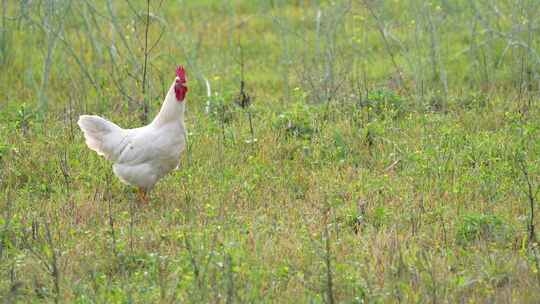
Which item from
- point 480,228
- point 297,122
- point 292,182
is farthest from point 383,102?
point 480,228

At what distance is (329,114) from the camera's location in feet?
27.7

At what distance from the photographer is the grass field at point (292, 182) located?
17.1 feet

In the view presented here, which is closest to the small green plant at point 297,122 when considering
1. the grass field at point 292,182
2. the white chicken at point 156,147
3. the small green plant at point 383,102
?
the grass field at point 292,182

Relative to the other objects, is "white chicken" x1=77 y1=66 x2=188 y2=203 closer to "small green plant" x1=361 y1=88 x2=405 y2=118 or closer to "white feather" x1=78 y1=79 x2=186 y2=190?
"white feather" x1=78 y1=79 x2=186 y2=190

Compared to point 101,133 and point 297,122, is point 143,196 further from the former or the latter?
point 297,122

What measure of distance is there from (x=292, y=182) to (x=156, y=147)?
107 centimetres

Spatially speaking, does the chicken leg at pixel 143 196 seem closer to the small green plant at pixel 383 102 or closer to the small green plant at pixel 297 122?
the small green plant at pixel 297 122

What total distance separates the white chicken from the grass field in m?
0.18

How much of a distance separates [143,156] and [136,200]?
367 mm

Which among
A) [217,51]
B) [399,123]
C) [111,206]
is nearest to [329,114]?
[399,123]

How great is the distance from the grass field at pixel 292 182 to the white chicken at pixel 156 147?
0.18m

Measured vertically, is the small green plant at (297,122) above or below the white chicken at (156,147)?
below

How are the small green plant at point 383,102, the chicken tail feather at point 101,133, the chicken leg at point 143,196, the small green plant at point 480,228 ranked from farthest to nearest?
the small green plant at point 383,102
the chicken tail feather at point 101,133
the chicken leg at point 143,196
the small green plant at point 480,228

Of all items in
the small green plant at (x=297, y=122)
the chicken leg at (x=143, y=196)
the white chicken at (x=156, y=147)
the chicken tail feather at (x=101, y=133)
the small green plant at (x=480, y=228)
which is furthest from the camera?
the small green plant at (x=297, y=122)
